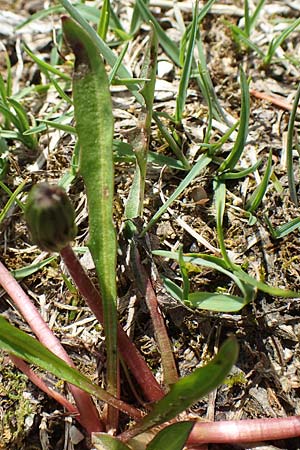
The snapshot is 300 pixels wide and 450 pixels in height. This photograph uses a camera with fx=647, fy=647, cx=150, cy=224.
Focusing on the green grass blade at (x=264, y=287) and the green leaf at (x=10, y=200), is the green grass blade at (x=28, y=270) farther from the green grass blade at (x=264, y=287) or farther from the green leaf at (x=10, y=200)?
the green grass blade at (x=264, y=287)

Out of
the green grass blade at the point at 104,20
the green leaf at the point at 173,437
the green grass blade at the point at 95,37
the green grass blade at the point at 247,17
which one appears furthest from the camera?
the green grass blade at the point at 247,17

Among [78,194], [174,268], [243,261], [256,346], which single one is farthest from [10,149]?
[256,346]

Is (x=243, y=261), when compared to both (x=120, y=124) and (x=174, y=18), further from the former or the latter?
(x=174, y=18)

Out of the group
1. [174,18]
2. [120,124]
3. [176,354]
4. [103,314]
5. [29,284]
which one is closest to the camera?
[103,314]

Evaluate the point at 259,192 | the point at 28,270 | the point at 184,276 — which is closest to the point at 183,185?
the point at 259,192

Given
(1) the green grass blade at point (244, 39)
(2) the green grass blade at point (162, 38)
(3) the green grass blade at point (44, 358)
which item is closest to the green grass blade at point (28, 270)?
(3) the green grass blade at point (44, 358)
